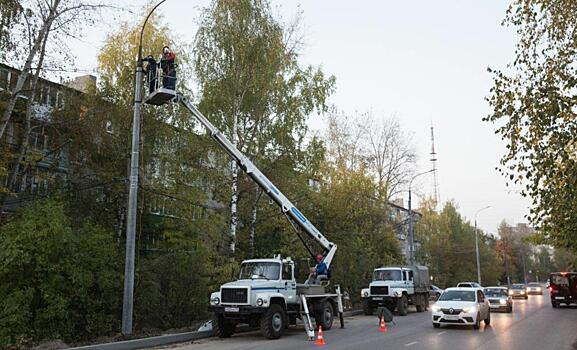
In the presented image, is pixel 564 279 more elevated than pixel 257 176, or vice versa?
pixel 257 176

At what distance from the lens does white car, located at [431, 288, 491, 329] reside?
18.4 m

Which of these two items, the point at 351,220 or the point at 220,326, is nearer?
the point at 220,326

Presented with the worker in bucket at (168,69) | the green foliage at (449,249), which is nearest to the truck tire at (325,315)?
the worker in bucket at (168,69)

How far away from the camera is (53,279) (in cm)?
1513

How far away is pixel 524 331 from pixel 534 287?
150 ft

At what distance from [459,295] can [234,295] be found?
904cm

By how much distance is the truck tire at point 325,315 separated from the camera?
18797mm

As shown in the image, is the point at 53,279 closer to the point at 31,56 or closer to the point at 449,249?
the point at 31,56

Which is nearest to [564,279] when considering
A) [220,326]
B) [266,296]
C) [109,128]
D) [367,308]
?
[367,308]

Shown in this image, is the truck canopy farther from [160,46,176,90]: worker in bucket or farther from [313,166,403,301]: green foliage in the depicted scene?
[160,46,176,90]: worker in bucket

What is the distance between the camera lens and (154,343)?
14602mm

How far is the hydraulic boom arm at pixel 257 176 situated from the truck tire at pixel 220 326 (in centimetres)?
475

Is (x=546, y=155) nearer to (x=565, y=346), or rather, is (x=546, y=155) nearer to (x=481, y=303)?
(x=565, y=346)

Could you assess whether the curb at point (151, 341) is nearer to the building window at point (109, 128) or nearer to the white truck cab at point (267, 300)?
the white truck cab at point (267, 300)
